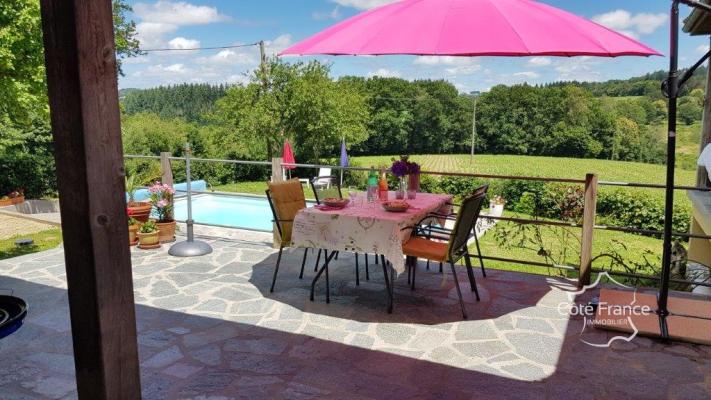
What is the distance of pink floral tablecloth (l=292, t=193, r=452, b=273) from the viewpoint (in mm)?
3357

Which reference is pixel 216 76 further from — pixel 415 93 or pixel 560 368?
pixel 560 368

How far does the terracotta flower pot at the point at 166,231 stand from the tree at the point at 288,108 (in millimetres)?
16403

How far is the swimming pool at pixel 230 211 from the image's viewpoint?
14.4 metres

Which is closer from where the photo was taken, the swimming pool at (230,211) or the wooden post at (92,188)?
the wooden post at (92,188)

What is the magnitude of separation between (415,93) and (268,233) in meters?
23.0

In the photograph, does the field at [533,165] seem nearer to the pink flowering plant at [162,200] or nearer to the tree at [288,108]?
the tree at [288,108]

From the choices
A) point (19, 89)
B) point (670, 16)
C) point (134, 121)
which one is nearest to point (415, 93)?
point (134, 121)

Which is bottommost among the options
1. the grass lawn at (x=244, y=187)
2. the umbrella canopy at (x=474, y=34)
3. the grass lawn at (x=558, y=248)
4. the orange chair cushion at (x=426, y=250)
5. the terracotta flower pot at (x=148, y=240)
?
the grass lawn at (x=558, y=248)

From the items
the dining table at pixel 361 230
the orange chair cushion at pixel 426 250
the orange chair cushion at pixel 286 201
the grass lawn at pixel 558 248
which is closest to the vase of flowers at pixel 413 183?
the dining table at pixel 361 230

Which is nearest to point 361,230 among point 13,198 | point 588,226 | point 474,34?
point 474,34

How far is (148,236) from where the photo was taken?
206 inches

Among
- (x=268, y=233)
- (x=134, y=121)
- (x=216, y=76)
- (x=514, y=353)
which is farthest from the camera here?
(x=216, y=76)

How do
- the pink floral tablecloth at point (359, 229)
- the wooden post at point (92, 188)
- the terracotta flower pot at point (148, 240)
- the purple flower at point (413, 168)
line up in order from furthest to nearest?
1. the terracotta flower pot at point (148, 240)
2. the purple flower at point (413, 168)
3. the pink floral tablecloth at point (359, 229)
4. the wooden post at point (92, 188)

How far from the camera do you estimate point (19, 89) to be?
7.55 m
